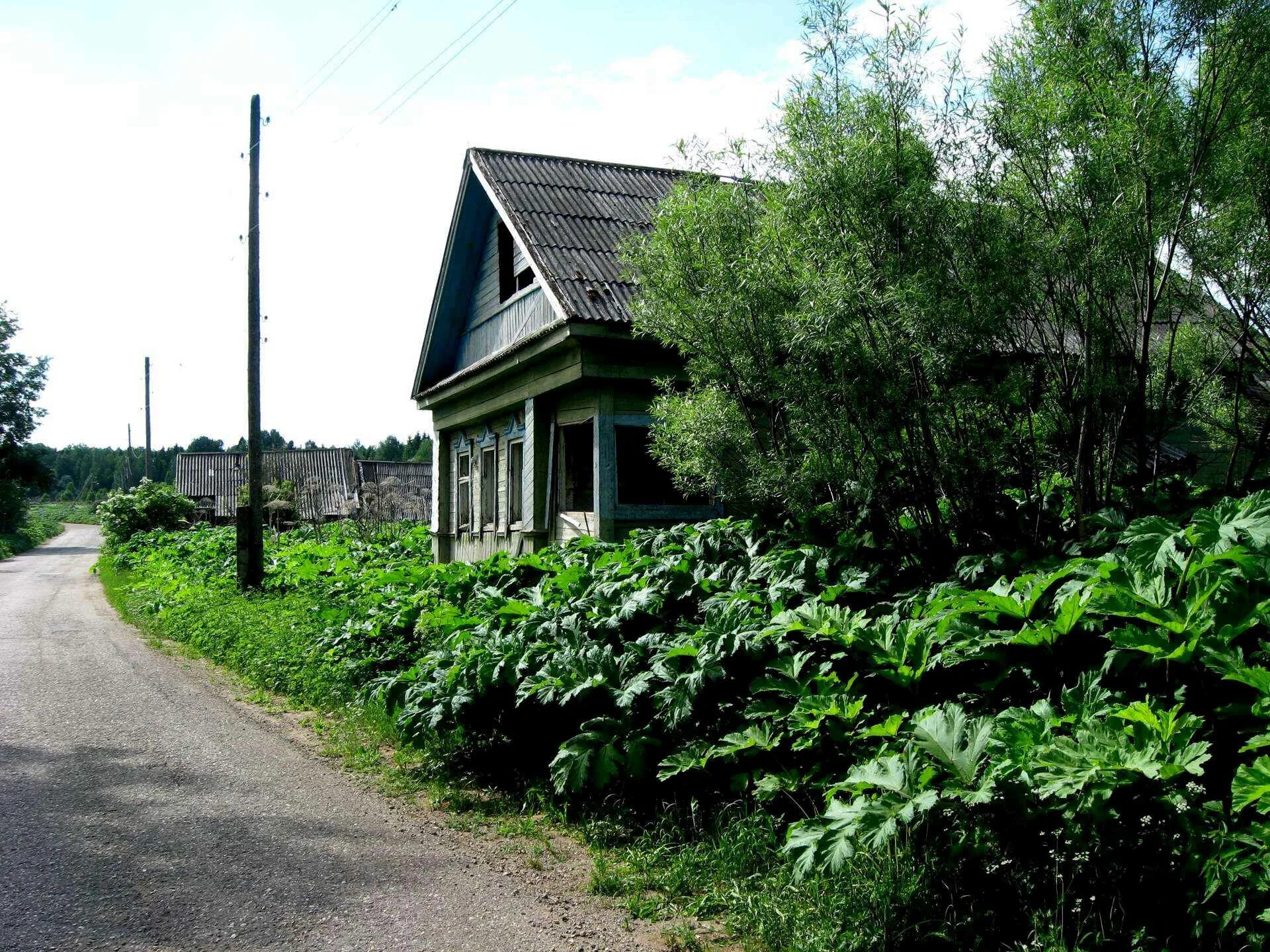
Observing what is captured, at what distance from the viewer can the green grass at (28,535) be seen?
46431mm

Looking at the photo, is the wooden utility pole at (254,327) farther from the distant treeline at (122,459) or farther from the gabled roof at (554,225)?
the distant treeline at (122,459)

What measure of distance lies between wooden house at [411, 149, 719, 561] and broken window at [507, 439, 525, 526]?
0.07 feet

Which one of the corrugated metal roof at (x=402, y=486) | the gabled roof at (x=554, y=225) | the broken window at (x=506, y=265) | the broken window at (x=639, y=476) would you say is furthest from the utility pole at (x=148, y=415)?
the broken window at (x=639, y=476)

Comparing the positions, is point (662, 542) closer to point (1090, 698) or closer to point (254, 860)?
point (254, 860)

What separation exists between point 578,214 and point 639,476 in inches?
140

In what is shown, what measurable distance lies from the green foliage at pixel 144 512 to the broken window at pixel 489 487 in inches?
905

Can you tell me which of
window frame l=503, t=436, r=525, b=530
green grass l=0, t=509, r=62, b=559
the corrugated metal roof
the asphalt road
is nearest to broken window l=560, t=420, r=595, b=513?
window frame l=503, t=436, r=525, b=530

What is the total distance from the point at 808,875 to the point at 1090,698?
125 centimetres

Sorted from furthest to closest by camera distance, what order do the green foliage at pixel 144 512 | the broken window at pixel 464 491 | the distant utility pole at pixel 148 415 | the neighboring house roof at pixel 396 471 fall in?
the neighboring house roof at pixel 396 471 < the distant utility pole at pixel 148 415 < the green foliage at pixel 144 512 < the broken window at pixel 464 491

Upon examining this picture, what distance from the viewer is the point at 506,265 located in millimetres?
14328

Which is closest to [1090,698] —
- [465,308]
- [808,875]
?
[808,875]

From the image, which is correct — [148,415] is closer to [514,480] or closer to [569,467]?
[514,480]

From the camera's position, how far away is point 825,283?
523 centimetres

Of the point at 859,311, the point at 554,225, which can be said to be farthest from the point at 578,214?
the point at 859,311
